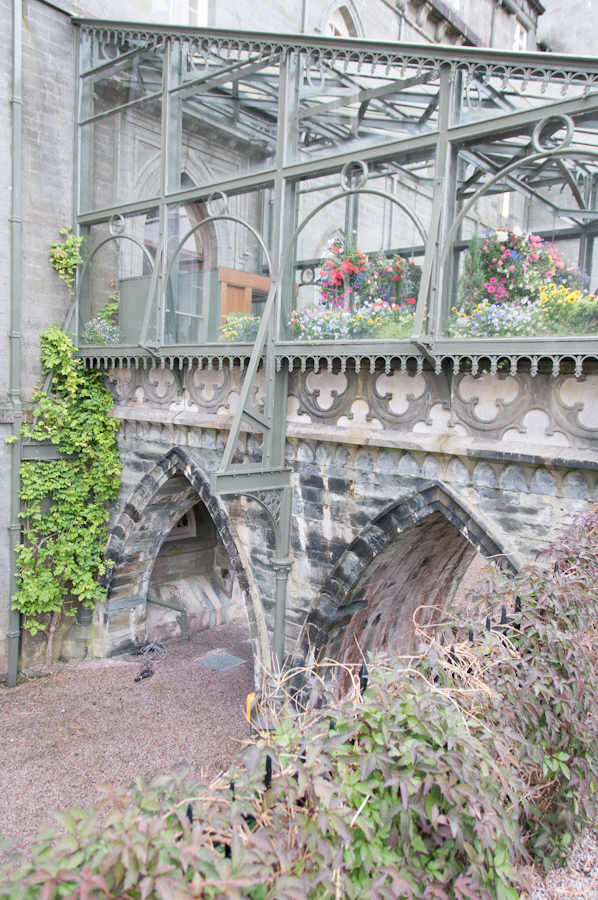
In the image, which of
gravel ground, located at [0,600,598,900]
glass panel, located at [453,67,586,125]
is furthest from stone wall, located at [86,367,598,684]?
glass panel, located at [453,67,586,125]

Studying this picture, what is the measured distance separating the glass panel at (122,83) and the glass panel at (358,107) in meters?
2.21

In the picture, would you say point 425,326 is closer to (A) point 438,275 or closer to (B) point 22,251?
(A) point 438,275

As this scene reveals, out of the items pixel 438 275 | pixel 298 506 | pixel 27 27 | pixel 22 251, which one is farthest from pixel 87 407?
pixel 438 275

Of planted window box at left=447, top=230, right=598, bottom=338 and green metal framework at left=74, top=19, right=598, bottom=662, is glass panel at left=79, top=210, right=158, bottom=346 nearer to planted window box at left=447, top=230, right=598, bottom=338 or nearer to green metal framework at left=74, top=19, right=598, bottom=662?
green metal framework at left=74, top=19, right=598, bottom=662

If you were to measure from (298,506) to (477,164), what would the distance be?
3.53m

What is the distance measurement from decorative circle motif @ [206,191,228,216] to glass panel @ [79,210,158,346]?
0.90 m

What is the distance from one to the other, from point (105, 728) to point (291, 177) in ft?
20.8

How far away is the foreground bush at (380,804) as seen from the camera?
1.46m

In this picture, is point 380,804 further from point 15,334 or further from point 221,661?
point 221,661

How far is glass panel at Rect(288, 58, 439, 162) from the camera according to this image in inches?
217

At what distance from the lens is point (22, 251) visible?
26.0 feet

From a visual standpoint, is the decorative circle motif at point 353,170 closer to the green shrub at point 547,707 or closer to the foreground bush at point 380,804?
the green shrub at point 547,707

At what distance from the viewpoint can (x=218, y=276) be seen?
6598 mm

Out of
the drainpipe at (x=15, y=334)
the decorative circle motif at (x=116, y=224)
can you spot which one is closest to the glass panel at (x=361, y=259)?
the decorative circle motif at (x=116, y=224)
